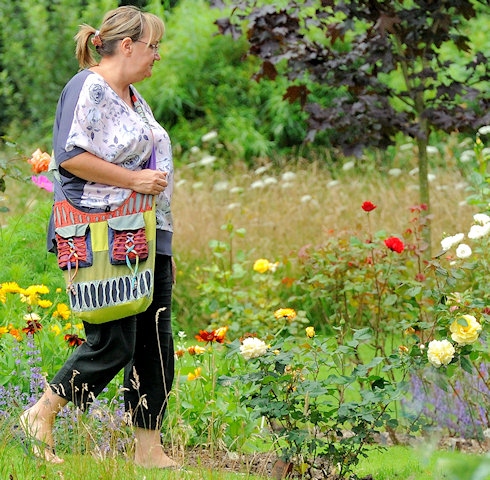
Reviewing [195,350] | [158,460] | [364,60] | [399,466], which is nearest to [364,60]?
[364,60]

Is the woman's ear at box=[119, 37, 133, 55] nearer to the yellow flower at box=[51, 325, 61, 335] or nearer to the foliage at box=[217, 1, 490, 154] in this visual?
the yellow flower at box=[51, 325, 61, 335]

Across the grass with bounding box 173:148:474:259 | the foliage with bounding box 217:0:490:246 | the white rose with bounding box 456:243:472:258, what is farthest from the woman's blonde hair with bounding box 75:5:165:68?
the grass with bounding box 173:148:474:259

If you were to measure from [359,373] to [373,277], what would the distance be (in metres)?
1.83

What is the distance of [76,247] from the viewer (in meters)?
3.46

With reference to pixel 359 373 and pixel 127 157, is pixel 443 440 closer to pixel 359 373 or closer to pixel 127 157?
pixel 359 373

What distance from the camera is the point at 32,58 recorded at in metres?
15.5

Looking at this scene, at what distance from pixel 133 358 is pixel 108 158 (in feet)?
2.77

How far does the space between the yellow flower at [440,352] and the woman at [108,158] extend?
918mm

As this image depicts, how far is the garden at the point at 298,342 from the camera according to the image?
134 inches

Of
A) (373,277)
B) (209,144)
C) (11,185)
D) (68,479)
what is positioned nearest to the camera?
(68,479)

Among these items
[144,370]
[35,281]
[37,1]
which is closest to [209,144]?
[37,1]

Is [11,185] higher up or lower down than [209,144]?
higher up

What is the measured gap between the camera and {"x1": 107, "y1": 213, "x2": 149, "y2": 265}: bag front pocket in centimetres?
344

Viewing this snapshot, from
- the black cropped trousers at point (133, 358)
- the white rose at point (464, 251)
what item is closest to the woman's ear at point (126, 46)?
the black cropped trousers at point (133, 358)
